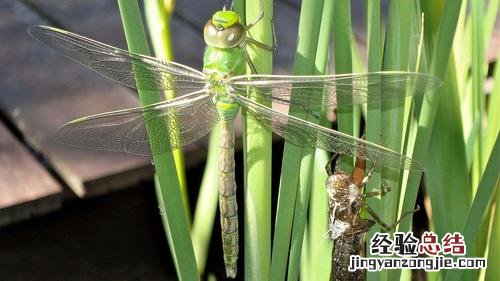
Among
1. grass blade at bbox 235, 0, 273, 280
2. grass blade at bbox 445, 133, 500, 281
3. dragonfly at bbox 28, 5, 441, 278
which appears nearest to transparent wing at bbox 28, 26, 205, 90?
dragonfly at bbox 28, 5, 441, 278

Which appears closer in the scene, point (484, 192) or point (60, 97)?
point (484, 192)

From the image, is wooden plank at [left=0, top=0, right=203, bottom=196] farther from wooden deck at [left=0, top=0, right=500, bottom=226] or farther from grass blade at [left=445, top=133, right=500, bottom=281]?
grass blade at [left=445, top=133, right=500, bottom=281]

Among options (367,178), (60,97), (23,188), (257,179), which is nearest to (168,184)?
(257,179)

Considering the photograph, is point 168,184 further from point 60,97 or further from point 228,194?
point 60,97

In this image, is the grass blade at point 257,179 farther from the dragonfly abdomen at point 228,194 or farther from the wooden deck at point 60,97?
the wooden deck at point 60,97

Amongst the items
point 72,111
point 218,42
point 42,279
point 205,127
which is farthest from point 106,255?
point 218,42

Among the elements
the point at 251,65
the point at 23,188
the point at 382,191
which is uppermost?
the point at 251,65

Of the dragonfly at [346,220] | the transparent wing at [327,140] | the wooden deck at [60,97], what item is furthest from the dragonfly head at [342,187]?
the wooden deck at [60,97]

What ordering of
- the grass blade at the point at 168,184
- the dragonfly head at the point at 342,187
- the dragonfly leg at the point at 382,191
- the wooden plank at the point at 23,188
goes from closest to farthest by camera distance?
the grass blade at the point at 168,184 → the dragonfly leg at the point at 382,191 → the dragonfly head at the point at 342,187 → the wooden plank at the point at 23,188
